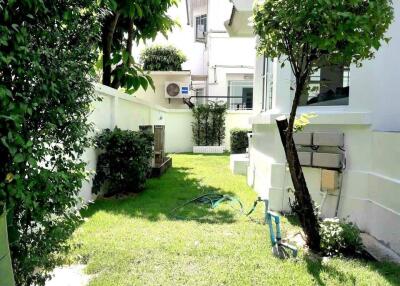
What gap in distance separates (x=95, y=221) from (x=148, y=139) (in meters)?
3.13

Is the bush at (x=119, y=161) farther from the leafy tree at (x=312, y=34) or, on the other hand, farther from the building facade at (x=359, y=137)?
the leafy tree at (x=312, y=34)

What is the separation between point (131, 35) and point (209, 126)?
388 inches

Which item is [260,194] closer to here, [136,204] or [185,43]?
[136,204]

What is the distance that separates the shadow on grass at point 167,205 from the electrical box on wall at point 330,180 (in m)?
1.54

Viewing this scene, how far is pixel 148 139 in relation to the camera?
28.2 feet

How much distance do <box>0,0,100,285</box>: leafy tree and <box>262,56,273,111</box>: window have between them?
17.4 feet

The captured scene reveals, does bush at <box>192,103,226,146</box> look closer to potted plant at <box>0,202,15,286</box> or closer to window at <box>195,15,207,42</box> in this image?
window at <box>195,15,207,42</box>

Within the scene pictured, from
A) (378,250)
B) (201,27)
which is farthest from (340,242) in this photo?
(201,27)

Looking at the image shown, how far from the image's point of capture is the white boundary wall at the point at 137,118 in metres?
7.03

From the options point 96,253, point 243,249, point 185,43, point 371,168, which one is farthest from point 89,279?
point 185,43

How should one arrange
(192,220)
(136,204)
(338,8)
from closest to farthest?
(338,8) < (192,220) < (136,204)

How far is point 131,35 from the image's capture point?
26.0ft

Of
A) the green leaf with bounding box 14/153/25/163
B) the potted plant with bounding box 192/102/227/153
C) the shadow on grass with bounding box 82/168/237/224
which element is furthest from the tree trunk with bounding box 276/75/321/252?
the potted plant with bounding box 192/102/227/153

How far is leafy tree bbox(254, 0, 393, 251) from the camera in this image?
367cm
